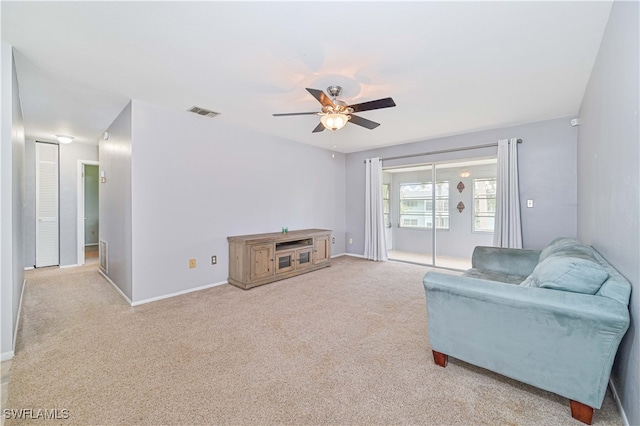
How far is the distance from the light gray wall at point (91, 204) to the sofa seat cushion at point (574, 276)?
30.7ft

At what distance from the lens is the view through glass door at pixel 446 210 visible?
5176 mm

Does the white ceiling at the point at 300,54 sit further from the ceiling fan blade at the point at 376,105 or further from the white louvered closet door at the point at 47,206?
the white louvered closet door at the point at 47,206

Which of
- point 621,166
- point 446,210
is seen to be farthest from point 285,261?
point 621,166

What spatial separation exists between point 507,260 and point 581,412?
181 cm

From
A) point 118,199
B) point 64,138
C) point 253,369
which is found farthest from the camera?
point 64,138

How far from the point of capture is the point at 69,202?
5.30 meters

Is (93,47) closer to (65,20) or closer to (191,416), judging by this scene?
(65,20)

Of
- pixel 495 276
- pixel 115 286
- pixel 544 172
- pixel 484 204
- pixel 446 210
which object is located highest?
pixel 544 172

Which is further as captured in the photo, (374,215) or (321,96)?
(374,215)

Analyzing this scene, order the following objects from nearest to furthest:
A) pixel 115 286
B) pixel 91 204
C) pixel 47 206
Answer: pixel 115 286, pixel 47 206, pixel 91 204

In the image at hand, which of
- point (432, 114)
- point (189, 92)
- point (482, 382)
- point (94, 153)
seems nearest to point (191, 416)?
point (482, 382)

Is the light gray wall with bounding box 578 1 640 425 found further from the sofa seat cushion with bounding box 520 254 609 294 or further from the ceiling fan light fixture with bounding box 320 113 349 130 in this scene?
the ceiling fan light fixture with bounding box 320 113 349 130

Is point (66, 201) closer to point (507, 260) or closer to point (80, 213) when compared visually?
point (80, 213)

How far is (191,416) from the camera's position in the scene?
5.14ft
